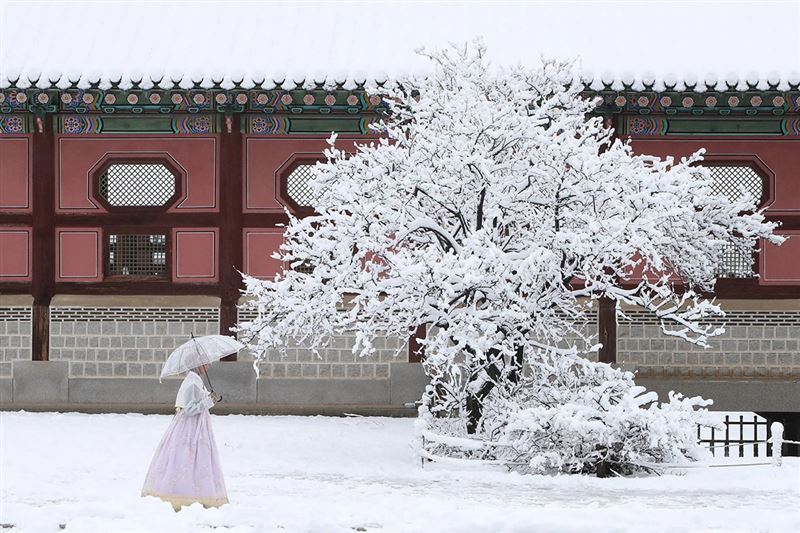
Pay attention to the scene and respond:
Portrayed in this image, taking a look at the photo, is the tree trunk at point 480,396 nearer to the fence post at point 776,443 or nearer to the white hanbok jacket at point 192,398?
the fence post at point 776,443

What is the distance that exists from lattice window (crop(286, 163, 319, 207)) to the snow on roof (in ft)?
4.91

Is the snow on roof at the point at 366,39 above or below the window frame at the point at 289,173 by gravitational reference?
above

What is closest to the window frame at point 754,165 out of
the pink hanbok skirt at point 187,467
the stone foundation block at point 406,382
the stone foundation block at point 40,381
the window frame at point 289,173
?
the stone foundation block at point 406,382

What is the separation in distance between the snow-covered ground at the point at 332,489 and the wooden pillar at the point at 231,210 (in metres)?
1.61

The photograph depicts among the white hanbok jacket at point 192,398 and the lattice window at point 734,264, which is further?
the lattice window at point 734,264

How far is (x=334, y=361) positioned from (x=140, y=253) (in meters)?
3.16

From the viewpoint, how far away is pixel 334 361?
17.5 metres

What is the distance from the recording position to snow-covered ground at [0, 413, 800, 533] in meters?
→ 9.55

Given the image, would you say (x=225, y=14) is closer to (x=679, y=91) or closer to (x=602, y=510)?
(x=679, y=91)

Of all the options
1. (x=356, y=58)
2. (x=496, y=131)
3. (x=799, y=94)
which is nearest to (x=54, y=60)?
(x=356, y=58)

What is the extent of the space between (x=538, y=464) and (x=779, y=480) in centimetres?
246

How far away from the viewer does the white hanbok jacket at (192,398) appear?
1027 centimetres

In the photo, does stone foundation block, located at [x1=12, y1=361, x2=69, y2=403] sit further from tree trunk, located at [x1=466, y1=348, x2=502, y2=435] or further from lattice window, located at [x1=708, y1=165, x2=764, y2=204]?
lattice window, located at [x1=708, y1=165, x2=764, y2=204]

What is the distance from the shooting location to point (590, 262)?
13.1m
